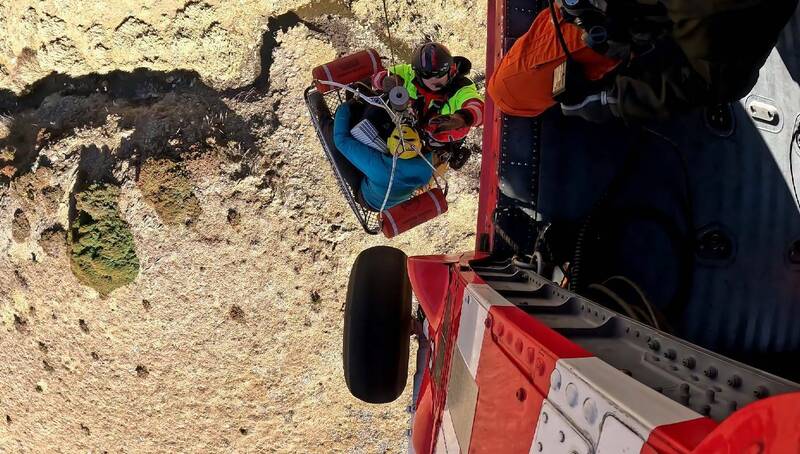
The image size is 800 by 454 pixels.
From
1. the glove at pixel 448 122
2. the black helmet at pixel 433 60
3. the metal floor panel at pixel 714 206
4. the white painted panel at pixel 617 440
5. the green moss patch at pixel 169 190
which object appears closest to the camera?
the white painted panel at pixel 617 440

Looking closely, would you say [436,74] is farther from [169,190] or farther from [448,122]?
[169,190]

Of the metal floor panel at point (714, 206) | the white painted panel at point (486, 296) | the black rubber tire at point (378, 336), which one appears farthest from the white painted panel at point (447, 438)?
the metal floor panel at point (714, 206)

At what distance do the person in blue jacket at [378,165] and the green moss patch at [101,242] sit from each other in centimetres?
551

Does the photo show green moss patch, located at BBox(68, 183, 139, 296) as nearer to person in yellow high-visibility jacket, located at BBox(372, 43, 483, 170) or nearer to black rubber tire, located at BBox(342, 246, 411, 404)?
person in yellow high-visibility jacket, located at BBox(372, 43, 483, 170)

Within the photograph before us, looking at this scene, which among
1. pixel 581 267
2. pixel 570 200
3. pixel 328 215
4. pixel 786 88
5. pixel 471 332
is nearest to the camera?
pixel 471 332

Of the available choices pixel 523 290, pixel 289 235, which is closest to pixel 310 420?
pixel 289 235

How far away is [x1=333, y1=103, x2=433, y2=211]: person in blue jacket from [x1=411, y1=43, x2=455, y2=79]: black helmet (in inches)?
29.7

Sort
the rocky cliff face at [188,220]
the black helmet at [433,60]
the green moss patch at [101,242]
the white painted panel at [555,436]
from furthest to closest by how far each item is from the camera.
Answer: the green moss patch at [101,242]
the rocky cliff face at [188,220]
the black helmet at [433,60]
the white painted panel at [555,436]

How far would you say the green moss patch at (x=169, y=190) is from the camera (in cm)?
841

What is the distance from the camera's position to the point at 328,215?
8.66 meters

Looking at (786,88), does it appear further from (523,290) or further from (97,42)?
(97,42)

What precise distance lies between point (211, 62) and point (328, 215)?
11.0ft

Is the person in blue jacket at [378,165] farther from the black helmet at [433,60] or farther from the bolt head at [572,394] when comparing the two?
the bolt head at [572,394]

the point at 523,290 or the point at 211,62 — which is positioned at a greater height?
the point at 211,62
